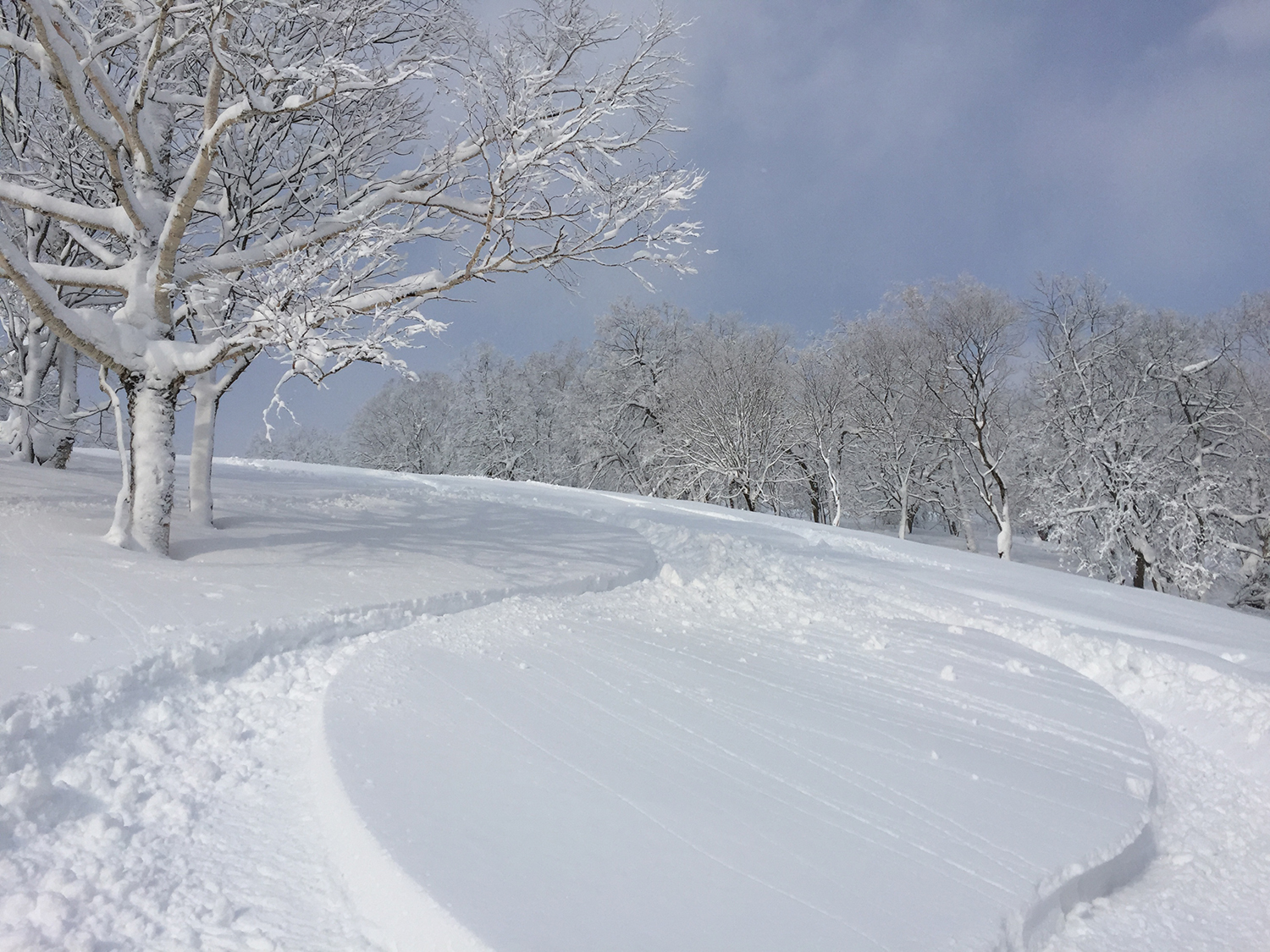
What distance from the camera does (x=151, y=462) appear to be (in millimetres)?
6262

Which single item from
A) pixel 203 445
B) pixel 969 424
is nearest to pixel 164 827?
pixel 203 445

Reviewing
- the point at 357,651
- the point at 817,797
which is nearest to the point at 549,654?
the point at 357,651

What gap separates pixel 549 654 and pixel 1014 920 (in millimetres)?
3271

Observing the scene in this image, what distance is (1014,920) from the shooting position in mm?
2572

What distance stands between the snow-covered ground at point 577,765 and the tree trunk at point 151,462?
1.40ft

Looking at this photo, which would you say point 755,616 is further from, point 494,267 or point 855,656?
point 494,267

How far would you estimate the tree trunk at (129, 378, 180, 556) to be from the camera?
6215mm

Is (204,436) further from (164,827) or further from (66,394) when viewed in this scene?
(164,827)

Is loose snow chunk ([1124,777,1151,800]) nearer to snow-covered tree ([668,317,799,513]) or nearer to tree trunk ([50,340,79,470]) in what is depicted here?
tree trunk ([50,340,79,470])

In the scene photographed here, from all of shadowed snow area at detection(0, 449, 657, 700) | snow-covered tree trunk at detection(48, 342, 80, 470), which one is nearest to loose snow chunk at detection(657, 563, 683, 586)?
shadowed snow area at detection(0, 449, 657, 700)

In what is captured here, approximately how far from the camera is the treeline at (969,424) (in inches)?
685

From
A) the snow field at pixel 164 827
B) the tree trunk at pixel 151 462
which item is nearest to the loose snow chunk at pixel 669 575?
the snow field at pixel 164 827

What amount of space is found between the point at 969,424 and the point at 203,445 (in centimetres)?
2293

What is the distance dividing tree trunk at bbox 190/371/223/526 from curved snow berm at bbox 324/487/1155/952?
4.13m
